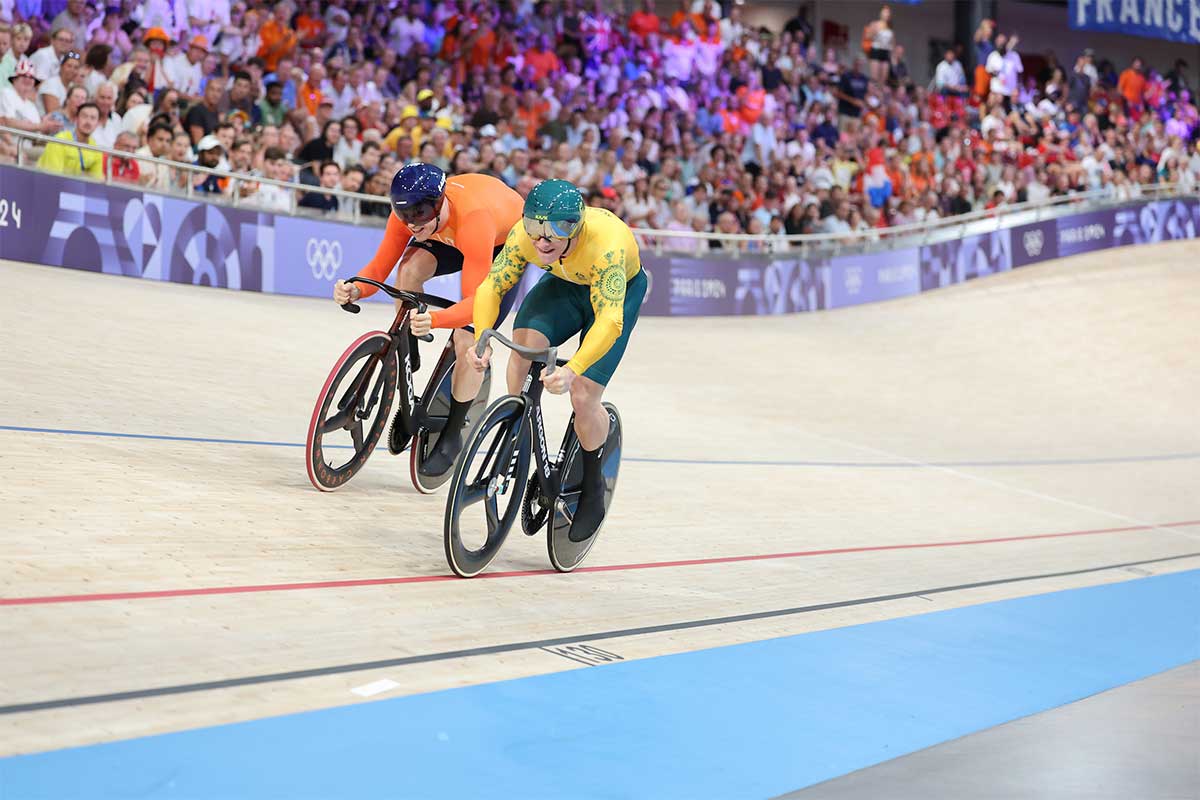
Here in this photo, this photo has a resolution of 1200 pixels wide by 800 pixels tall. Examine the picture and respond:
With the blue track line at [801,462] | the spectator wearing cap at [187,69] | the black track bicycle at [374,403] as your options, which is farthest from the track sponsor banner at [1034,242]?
the black track bicycle at [374,403]

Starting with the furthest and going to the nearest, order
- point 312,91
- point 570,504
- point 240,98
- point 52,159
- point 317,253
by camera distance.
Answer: point 312,91
point 317,253
point 240,98
point 52,159
point 570,504

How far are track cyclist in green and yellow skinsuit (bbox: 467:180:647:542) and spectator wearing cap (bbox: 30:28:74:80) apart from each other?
20.1ft

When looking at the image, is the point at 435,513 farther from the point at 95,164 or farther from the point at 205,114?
the point at 205,114

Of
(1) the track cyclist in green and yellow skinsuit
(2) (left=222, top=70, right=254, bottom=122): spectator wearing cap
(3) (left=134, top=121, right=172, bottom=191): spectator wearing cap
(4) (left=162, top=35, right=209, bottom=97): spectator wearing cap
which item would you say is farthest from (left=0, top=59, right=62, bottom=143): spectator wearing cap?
(1) the track cyclist in green and yellow skinsuit

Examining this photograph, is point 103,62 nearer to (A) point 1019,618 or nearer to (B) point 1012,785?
(A) point 1019,618

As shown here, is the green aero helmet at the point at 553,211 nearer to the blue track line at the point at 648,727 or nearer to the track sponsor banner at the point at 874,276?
the blue track line at the point at 648,727

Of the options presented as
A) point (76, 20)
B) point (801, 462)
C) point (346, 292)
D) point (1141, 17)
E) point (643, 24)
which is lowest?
point (801, 462)

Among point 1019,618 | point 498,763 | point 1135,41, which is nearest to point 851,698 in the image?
point 498,763

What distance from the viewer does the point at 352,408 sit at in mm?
4664

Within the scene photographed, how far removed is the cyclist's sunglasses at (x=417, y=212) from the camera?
4.41 metres

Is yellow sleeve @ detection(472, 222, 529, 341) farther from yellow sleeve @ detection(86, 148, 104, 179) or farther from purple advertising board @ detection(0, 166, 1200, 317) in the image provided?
yellow sleeve @ detection(86, 148, 104, 179)

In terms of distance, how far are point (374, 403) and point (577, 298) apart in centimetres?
99

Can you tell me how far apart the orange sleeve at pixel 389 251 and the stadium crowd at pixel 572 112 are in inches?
181

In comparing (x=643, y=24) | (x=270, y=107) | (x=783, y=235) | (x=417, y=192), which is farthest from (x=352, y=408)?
(x=643, y=24)
